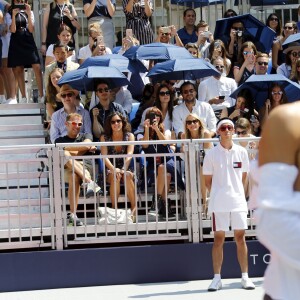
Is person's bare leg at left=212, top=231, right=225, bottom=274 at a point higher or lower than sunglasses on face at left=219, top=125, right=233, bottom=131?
lower

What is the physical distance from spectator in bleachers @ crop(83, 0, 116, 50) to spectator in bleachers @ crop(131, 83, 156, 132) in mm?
3056

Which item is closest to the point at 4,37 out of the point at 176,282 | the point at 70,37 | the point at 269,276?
the point at 70,37

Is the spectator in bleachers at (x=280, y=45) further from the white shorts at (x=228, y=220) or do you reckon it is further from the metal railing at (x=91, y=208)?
the white shorts at (x=228, y=220)

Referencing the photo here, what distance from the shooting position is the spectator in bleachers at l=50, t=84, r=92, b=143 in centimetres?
1168

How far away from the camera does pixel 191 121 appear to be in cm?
1084

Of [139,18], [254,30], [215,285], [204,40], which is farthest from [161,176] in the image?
[254,30]

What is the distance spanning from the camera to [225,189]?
964 centimetres

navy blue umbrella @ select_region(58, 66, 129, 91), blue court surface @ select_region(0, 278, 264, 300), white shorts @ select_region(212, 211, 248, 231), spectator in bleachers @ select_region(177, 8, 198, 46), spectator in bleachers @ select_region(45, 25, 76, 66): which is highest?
spectator in bleachers @ select_region(177, 8, 198, 46)

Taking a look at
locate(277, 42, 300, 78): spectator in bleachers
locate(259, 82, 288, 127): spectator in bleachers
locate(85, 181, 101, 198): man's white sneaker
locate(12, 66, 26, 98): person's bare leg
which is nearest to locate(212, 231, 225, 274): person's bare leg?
locate(85, 181, 101, 198): man's white sneaker

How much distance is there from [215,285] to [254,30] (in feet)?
21.3

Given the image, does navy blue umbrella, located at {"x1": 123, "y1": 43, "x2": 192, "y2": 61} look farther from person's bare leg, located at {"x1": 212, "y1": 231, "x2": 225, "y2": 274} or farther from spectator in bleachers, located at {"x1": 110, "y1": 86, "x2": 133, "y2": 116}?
person's bare leg, located at {"x1": 212, "y1": 231, "x2": 225, "y2": 274}

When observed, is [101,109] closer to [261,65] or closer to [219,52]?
[261,65]

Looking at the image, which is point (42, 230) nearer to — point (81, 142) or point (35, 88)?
point (81, 142)

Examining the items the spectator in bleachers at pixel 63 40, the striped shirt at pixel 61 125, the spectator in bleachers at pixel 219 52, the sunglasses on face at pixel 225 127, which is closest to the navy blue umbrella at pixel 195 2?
the spectator in bleachers at pixel 219 52
